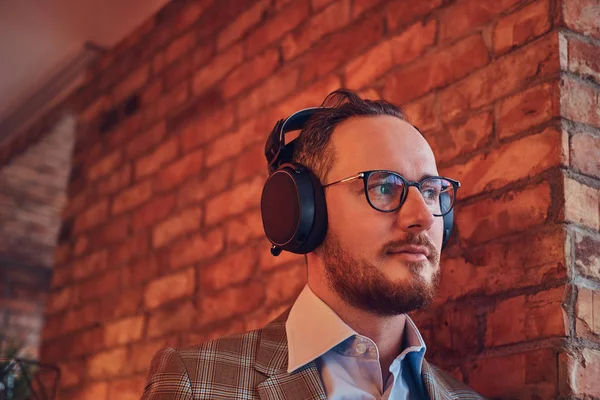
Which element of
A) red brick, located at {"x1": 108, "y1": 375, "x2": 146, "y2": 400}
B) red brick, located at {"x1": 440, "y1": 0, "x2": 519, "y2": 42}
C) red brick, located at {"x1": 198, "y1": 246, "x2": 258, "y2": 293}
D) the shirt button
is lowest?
the shirt button

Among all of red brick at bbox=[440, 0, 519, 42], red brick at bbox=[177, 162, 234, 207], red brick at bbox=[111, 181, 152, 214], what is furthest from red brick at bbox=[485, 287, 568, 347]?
red brick at bbox=[111, 181, 152, 214]

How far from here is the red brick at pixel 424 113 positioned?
203cm

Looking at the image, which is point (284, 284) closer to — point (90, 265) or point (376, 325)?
point (376, 325)

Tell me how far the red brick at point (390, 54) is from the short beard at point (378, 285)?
2.43 ft

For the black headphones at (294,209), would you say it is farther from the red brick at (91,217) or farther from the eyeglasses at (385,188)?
the red brick at (91,217)

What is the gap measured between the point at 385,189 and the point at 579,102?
0.51 metres

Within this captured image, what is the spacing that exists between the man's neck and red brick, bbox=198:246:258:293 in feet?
3.06

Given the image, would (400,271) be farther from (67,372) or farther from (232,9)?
(67,372)

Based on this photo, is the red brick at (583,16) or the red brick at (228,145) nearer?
the red brick at (583,16)

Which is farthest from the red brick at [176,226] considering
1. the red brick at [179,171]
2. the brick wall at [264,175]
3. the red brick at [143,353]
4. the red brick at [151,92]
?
the red brick at [151,92]

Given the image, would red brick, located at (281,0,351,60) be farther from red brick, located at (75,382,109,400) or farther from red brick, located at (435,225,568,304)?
red brick, located at (75,382,109,400)

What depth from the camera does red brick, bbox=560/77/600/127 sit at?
1.72m

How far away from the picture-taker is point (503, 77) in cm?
186

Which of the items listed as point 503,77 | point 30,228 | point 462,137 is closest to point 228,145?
point 462,137
